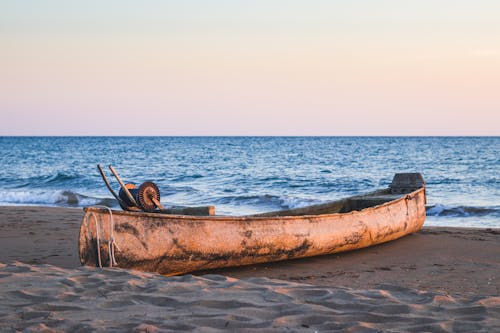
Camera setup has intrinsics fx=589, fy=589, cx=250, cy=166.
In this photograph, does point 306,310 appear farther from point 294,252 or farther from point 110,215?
point 294,252

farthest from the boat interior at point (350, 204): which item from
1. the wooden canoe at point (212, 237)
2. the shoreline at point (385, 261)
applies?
the wooden canoe at point (212, 237)

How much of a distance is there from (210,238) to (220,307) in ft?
7.87

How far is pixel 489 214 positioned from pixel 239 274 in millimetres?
9042

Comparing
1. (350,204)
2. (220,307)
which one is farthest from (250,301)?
(350,204)

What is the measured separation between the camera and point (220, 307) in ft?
13.8

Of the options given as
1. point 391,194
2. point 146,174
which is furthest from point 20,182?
point 391,194

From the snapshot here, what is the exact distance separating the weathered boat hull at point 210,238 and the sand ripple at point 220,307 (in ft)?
2.57

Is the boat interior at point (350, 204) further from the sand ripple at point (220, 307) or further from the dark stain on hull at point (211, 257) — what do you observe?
the sand ripple at point (220, 307)

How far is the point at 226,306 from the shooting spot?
4207mm

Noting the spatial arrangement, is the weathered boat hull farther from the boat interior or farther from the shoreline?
the boat interior

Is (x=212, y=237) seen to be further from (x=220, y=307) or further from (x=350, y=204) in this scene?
(x=350, y=204)

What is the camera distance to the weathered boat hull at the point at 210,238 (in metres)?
5.93

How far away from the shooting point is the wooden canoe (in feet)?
19.5

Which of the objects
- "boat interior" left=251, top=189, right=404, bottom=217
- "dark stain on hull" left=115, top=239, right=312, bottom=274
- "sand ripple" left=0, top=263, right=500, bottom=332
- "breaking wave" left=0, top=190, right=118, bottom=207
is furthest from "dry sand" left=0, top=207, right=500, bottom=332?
"breaking wave" left=0, top=190, right=118, bottom=207
